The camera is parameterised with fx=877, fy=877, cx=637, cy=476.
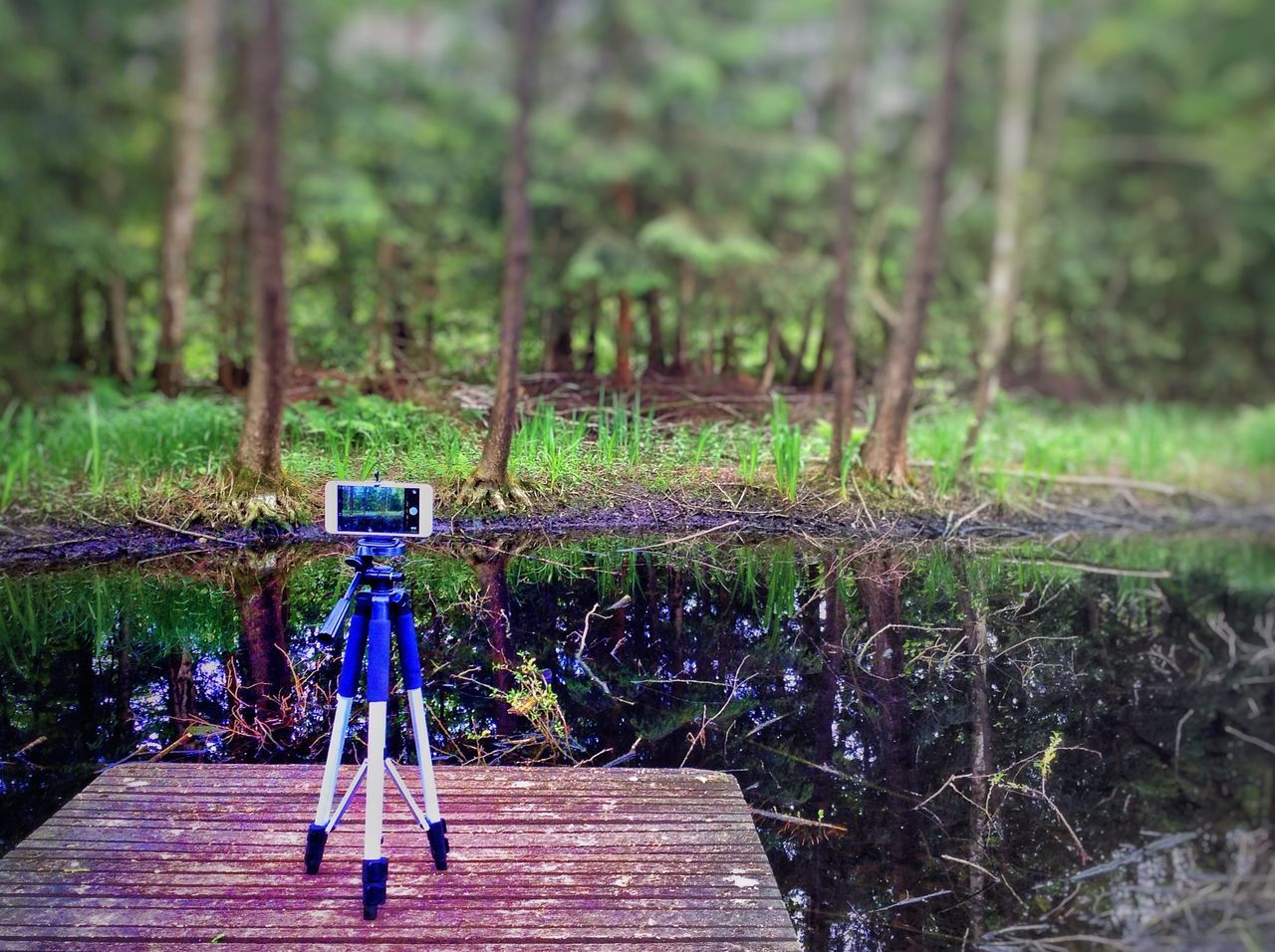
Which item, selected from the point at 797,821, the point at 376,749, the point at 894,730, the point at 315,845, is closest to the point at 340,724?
the point at 376,749

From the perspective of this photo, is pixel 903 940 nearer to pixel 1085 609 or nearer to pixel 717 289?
pixel 1085 609

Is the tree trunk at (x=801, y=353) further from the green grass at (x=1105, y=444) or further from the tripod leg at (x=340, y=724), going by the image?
the tripod leg at (x=340, y=724)

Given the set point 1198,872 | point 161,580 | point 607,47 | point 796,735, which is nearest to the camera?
point 1198,872

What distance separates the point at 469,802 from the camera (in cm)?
177

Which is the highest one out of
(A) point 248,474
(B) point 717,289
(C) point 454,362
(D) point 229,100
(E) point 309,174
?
(D) point 229,100

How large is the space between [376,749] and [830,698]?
Result: 1728mm

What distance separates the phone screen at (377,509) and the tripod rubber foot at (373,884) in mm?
510

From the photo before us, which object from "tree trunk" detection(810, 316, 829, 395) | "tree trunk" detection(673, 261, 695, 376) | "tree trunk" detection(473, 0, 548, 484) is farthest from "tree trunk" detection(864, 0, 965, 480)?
"tree trunk" detection(473, 0, 548, 484)

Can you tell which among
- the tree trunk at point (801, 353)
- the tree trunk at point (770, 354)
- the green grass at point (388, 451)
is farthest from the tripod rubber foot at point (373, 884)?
the tree trunk at point (801, 353)

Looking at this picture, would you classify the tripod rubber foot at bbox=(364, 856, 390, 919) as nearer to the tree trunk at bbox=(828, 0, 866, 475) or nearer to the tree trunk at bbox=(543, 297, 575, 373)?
the tree trunk at bbox=(543, 297, 575, 373)

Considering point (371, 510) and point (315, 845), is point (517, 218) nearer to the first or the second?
point (371, 510)

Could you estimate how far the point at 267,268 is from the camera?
139 inches

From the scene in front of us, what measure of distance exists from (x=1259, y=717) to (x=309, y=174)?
4.03m

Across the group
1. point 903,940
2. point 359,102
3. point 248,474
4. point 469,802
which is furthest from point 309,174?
point 903,940
